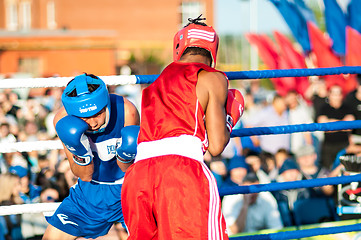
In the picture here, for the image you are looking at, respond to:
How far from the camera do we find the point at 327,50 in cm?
1338

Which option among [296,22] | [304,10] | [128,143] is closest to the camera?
[128,143]

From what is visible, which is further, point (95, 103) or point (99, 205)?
point (99, 205)

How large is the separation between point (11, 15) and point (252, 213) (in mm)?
32459

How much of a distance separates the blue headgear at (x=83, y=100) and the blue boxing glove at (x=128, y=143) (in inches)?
7.6

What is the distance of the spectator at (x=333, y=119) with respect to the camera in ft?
22.6

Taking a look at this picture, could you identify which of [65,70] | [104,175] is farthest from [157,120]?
[65,70]

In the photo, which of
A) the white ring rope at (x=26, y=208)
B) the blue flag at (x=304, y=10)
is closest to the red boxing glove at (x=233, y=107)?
the white ring rope at (x=26, y=208)

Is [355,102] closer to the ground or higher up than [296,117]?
higher up

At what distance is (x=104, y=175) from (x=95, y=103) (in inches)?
25.4

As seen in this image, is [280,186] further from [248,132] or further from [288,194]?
[288,194]

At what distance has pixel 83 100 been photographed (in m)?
2.80

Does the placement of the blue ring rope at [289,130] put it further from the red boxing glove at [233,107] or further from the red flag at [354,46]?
the red flag at [354,46]

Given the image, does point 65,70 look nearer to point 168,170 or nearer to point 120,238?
point 120,238

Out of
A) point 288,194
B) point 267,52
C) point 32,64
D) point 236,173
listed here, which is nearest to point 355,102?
point 288,194
